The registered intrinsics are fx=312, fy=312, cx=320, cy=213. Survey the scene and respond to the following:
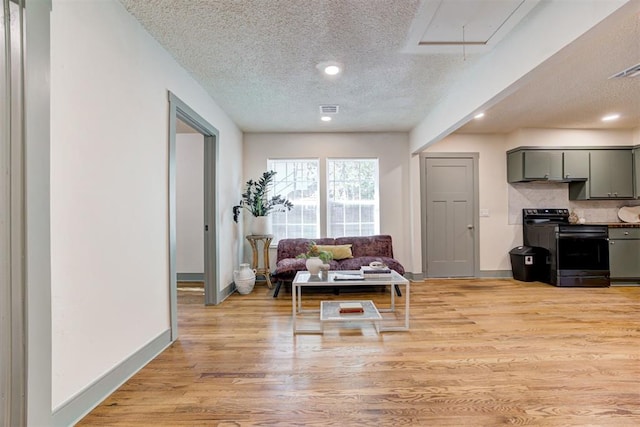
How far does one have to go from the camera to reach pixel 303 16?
2.15 m

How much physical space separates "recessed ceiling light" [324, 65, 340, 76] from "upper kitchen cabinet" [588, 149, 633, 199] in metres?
4.74

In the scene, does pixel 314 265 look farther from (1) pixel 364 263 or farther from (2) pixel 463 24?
(2) pixel 463 24

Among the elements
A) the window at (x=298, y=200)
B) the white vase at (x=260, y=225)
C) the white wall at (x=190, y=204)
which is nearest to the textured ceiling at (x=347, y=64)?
the window at (x=298, y=200)

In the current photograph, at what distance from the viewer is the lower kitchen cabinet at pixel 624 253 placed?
474 centimetres

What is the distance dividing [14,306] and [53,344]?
A: 390 millimetres

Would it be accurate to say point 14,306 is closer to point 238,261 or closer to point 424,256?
point 238,261

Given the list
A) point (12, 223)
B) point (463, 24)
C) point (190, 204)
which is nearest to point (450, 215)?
point (463, 24)

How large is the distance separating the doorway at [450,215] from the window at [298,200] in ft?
6.01

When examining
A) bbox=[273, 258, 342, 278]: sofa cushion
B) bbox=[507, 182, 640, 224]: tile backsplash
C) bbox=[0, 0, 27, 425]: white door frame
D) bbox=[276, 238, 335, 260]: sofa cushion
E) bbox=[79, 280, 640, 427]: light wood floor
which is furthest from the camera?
bbox=[507, 182, 640, 224]: tile backsplash

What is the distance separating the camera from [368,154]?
527cm

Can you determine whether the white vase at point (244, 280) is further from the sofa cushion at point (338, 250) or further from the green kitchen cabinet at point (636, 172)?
the green kitchen cabinet at point (636, 172)

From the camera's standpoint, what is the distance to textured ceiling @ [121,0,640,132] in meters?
2.11

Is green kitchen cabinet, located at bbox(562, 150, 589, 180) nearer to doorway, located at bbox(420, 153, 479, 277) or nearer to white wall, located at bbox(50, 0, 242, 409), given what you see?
doorway, located at bbox(420, 153, 479, 277)

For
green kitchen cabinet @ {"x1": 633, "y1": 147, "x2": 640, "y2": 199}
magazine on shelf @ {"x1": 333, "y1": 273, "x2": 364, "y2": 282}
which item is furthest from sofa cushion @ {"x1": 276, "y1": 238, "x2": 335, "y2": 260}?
green kitchen cabinet @ {"x1": 633, "y1": 147, "x2": 640, "y2": 199}
